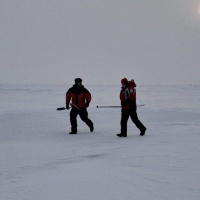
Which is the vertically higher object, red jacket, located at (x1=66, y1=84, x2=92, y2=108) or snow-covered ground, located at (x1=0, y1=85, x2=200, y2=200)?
red jacket, located at (x1=66, y1=84, x2=92, y2=108)

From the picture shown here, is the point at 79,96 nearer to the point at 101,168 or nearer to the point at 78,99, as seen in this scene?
the point at 78,99

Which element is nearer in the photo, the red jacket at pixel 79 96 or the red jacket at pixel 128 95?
the red jacket at pixel 128 95

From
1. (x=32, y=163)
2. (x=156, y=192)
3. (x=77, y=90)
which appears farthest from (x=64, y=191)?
(x=77, y=90)

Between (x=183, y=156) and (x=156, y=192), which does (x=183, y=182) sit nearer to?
(x=156, y=192)

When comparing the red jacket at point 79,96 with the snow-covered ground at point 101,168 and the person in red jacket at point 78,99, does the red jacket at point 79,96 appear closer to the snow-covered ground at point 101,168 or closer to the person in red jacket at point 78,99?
the person in red jacket at point 78,99

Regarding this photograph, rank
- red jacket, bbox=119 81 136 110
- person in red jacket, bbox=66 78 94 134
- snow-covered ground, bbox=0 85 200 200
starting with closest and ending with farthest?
snow-covered ground, bbox=0 85 200 200 → red jacket, bbox=119 81 136 110 → person in red jacket, bbox=66 78 94 134

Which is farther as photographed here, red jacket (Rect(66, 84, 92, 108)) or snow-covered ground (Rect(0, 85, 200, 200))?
red jacket (Rect(66, 84, 92, 108))

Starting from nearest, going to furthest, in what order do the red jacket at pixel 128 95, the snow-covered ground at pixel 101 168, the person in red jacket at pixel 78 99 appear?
1. the snow-covered ground at pixel 101 168
2. the red jacket at pixel 128 95
3. the person in red jacket at pixel 78 99

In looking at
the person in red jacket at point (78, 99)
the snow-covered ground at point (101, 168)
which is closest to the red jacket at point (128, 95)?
the snow-covered ground at point (101, 168)

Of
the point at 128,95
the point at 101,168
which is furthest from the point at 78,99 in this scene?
the point at 101,168

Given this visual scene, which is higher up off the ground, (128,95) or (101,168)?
(128,95)

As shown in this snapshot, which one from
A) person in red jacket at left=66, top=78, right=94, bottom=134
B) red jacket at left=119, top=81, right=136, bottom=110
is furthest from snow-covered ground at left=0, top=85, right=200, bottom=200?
person in red jacket at left=66, top=78, right=94, bottom=134

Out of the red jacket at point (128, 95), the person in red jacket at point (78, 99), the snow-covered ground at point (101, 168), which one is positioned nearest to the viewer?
the snow-covered ground at point (101, 168)

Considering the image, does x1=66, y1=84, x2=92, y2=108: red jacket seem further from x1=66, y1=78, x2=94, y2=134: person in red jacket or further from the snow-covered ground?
the snow-covered ground
